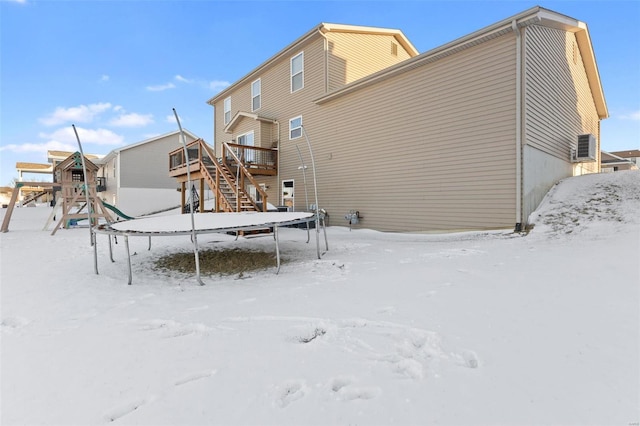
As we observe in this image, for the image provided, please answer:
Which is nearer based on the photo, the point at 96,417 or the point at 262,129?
the point at 96,417

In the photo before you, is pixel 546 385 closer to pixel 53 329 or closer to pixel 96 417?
pixel 96 417

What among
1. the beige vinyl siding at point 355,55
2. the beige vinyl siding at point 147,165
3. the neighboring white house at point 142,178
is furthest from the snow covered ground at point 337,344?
the beige vinyl siding at point 147,165

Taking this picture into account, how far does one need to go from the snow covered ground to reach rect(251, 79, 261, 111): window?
498 inches

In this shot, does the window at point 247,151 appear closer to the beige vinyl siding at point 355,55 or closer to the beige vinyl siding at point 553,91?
the beige vinyl siding at point 355,55

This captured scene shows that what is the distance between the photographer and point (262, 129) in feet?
47.6

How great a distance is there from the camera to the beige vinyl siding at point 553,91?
25.3ft

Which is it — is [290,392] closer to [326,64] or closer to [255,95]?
[326,64]

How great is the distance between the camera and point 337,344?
2428 millimetres

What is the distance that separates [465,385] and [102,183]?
28.2 m

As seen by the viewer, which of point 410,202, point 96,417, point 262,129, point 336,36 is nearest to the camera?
point 96,417

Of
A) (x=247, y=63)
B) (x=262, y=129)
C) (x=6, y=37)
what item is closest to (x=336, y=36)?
(x=262, y=129)

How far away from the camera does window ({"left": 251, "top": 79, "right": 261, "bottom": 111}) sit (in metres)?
15.7

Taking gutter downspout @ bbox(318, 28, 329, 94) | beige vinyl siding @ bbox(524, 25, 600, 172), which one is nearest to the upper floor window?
gutter downspout @ bbox(318, 28, 329, 94)

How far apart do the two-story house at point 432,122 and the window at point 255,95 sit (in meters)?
0.81
